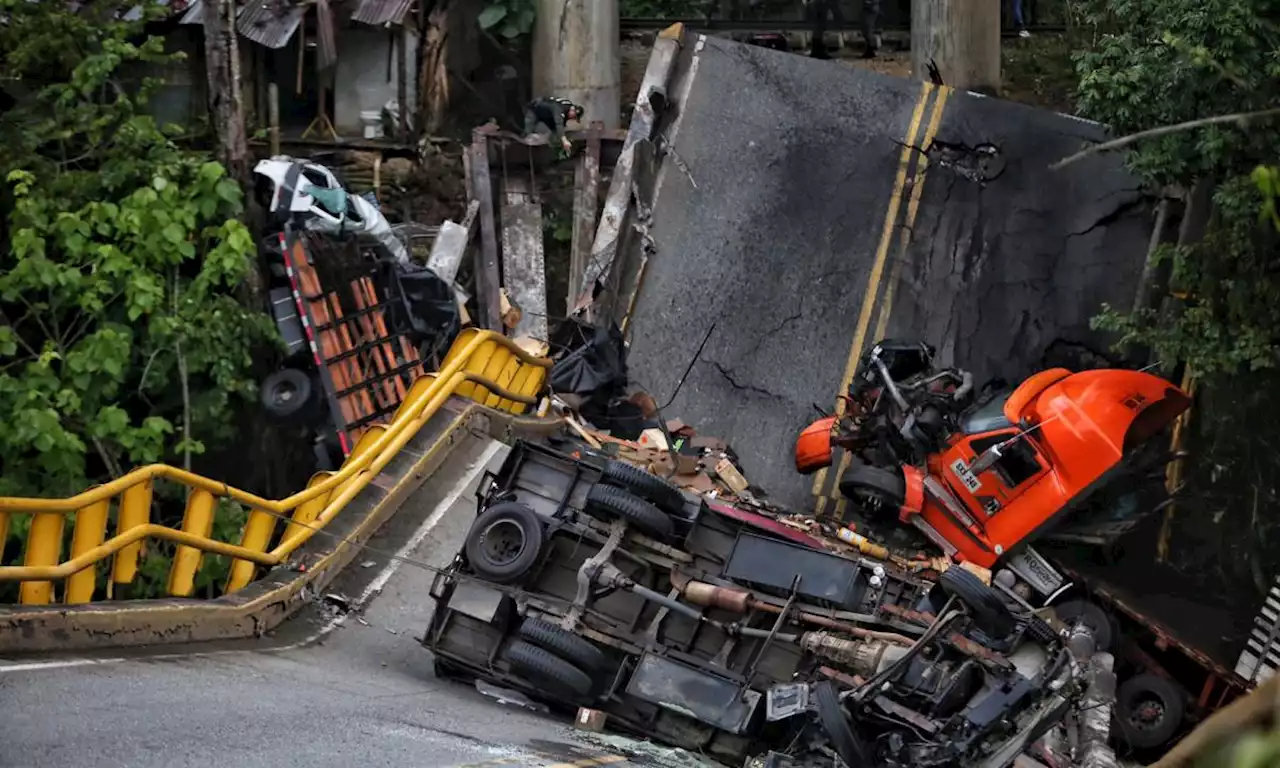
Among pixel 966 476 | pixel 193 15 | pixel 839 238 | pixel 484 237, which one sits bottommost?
pixel 966 476

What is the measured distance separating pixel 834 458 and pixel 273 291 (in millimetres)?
6918

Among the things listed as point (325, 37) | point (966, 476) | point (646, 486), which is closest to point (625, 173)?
point (325, 37)

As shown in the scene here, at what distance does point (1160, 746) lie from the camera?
12383 millimetres

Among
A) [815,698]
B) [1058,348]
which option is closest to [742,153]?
[1058,348]

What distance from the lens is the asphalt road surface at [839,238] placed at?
16.7 metres

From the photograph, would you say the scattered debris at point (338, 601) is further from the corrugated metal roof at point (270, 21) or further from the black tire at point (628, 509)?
the corrugated metal roof at point (270, 21)

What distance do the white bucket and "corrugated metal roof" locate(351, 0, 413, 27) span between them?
4.19 feet

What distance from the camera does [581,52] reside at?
19922 mm

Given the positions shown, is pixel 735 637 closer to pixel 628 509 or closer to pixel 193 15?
pixel 628 509

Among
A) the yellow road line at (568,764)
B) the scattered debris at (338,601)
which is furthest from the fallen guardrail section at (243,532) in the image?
the yellow road line at (568,764)

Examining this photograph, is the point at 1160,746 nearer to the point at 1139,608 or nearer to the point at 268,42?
the point at 1139,608

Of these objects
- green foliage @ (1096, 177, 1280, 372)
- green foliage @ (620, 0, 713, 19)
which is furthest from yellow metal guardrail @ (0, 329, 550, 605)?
green foliage @ (620, 0, 713, 19)

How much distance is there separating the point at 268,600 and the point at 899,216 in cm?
992

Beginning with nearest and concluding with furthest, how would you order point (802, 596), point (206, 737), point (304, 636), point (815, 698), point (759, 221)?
point (206, 737)
point (815, 698)
point (802, 596)
point (304, 636)
point (759, 221)
